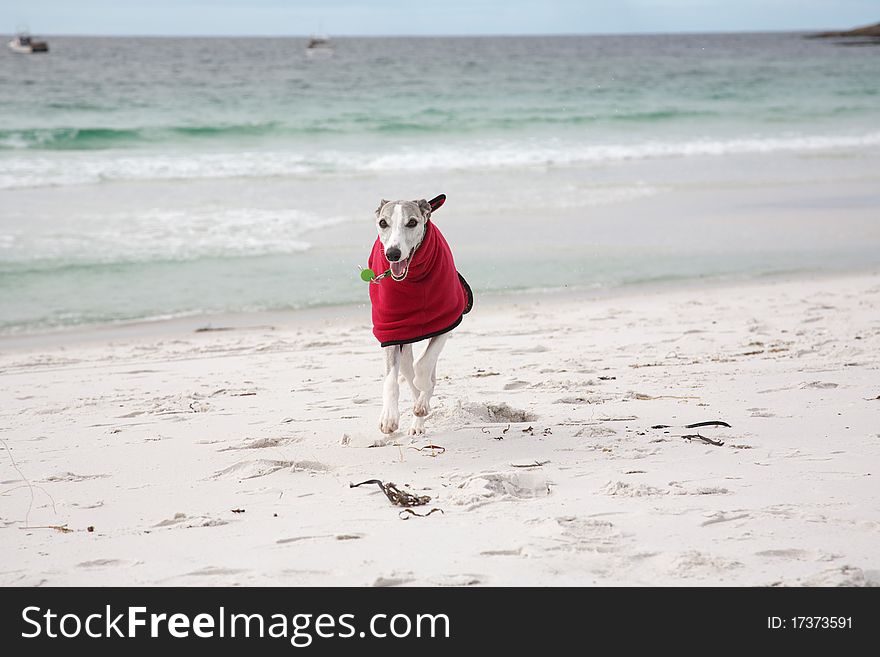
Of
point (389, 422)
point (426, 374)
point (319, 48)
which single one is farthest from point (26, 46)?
point (389, 422)

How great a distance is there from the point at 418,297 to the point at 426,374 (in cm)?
47

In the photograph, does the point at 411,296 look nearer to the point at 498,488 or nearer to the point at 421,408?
the point at 421,408

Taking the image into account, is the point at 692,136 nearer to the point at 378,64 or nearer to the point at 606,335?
the point at 606,335

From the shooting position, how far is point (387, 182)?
58.0 ft

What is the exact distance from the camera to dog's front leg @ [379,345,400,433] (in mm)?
5031

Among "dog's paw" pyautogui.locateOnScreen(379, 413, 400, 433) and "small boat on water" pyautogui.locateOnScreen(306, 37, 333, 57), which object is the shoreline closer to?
"dog's paw" pyautogui.locateOnScreen(379, 413, 400, 433)

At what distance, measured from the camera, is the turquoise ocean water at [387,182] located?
34.1 feet

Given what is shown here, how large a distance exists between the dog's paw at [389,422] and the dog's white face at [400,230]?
2.43 ft

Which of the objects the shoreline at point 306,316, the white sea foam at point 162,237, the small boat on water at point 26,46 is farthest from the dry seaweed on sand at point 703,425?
the small boat on water at point 26,46

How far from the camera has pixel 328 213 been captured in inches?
551

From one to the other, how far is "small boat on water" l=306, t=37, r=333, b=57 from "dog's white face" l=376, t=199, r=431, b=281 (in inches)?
2545

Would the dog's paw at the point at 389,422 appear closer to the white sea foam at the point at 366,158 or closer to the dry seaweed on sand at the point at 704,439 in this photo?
the dry seaweed on sand at the point at 704,439

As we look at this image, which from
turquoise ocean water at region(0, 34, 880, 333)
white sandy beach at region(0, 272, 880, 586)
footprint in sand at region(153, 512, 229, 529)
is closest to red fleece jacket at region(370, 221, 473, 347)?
white sandy beach at region(0, 272, 880, 586)

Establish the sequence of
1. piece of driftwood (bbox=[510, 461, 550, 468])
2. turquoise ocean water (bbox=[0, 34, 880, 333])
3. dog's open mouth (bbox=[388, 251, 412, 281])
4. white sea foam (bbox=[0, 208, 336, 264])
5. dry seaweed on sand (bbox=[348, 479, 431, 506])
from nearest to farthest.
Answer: dry seaweed on sand (bbox=[348, 479, 431, 506]) → piece of driftwood (bbox=[510, 461, 550, 468]) → dog's open mouth (bbox=[388, 251, 412, 281]) → turquoise ocean water (bbox=[0, 34, 880, 333]) → white sea foam (bbox=[0, 208, 336, 264])
